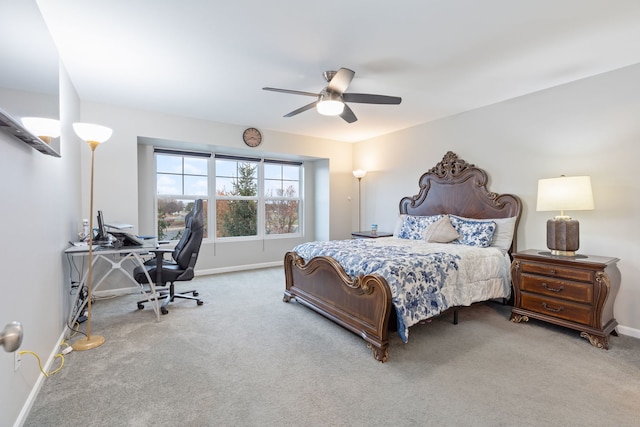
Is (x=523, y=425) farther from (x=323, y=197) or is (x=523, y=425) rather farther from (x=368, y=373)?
(x=323, y=197)

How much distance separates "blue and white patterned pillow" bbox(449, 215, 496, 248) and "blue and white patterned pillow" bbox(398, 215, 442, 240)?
366 millimetres

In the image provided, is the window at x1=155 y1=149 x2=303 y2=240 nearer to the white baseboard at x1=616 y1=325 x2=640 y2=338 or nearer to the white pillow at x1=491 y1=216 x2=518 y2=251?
the white pillow at x1=491 y1=216 x2=518 y2=251

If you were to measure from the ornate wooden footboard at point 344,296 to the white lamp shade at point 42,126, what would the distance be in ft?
7.63

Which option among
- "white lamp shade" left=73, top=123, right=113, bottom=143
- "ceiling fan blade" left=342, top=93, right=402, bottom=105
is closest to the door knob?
"white lamp shade" left=73, top=123, right=113, bottom=143

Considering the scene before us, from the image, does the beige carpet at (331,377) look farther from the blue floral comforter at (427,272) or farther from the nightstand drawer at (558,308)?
the blue floral comforter at (427,272)

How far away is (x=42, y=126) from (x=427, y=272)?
9.79 ft

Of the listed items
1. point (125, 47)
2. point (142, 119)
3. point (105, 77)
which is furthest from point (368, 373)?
point (142, 119)

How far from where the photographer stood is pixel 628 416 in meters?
1.67

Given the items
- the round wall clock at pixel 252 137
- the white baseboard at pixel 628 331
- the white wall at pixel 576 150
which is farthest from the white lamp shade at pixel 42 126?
the white baseboard at pixel 628 331

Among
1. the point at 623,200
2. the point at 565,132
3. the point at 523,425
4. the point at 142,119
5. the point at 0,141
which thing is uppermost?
the point at 142,119

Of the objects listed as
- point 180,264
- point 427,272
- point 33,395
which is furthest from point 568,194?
point 33,395

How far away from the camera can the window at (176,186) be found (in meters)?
4.84

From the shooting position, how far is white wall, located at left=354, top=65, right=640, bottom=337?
2.80 m

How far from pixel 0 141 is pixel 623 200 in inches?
182
